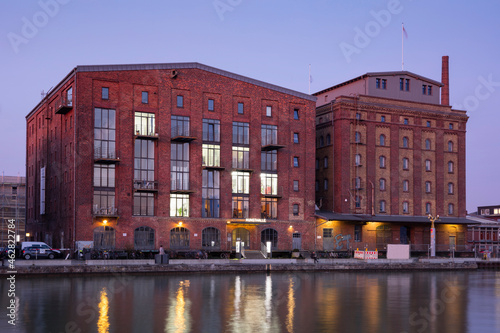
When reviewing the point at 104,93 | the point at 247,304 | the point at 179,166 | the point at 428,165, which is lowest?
the point at 247,304

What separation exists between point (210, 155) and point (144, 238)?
11.7m

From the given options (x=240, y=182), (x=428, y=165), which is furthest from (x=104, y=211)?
(x=428, y=165)

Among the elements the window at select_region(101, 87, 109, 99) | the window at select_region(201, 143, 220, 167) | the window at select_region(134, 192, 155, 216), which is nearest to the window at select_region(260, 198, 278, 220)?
the window at select_region(201, 143, 220, 167)

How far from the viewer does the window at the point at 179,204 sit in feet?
218

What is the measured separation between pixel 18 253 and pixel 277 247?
27605 mm

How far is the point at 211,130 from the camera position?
6894cm

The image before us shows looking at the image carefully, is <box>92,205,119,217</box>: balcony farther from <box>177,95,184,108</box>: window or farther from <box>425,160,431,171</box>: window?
<box>425,160,431,171</box>: window

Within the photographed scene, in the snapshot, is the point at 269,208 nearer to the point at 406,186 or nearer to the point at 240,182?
the point at 240,182

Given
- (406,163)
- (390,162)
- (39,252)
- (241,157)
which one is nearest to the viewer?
(39,252)

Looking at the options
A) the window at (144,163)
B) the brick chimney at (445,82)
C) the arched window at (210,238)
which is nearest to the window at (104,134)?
the window at (144,163)

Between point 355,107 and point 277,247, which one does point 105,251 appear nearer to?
point 277,247

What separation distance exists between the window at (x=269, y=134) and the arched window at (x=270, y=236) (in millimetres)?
9937

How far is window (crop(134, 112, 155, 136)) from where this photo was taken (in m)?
65.1

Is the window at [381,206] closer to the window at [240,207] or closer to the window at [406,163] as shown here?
the window at [406,163]
